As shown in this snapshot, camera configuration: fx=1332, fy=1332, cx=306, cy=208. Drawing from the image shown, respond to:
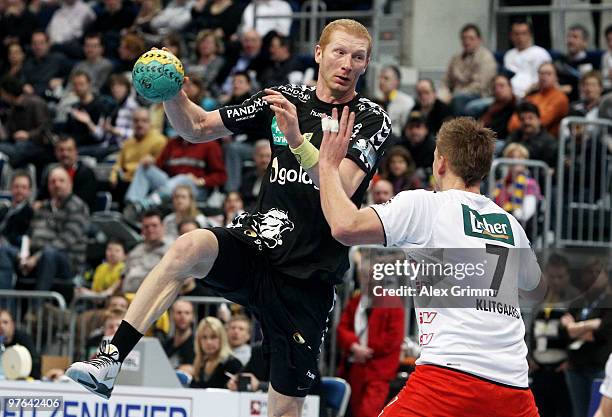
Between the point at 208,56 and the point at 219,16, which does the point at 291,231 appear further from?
the point at 219,16

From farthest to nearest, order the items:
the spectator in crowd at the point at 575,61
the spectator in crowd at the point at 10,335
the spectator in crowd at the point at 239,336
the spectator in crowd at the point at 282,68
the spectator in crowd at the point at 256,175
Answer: the spectator in crowd at the point at 282,68, the spectator in crowd at the point at 575,61, the spectator in crowd at the point at 256,175, the spectator in crowd at the point at 10,335, the spectator in crowd at the point at 239,336

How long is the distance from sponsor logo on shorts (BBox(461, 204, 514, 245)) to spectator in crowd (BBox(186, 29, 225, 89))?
12.2 metres

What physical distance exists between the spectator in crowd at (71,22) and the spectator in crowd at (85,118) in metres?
2.57

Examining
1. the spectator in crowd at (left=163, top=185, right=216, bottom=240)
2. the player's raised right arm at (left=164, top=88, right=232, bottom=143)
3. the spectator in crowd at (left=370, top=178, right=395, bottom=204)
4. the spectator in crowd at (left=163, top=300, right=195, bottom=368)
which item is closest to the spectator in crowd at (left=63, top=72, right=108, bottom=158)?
the spectator in crowd at (left=163, top=185, right=216, bottom=240)

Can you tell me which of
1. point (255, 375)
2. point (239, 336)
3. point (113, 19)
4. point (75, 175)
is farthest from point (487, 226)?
point (113, 19)

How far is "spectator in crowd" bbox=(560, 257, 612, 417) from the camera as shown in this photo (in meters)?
11.2

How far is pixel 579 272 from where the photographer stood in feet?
38.3

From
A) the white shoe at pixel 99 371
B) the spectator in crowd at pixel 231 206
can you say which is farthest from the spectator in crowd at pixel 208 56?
the white shoe at pixel 99 371

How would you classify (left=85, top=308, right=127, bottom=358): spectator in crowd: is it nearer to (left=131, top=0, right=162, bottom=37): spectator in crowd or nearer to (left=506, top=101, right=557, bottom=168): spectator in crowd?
(left=506, top=101, right=557, bottom=168): spectator in crowd

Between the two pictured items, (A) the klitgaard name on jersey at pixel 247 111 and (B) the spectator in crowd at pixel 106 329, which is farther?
(B) the spectator in crowd at pixel 106 329

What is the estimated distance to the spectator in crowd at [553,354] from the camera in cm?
1160

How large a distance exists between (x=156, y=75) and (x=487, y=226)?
2.15m

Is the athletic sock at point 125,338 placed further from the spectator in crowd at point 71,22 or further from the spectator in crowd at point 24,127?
the spectator in crowd at point 71,22

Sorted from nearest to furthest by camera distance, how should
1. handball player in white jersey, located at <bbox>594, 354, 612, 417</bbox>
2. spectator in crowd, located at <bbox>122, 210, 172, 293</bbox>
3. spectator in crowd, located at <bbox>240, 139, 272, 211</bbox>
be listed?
handball player in white jersey, located at <bbox>594, 354, 612, 417</bbox>, spectator in crowd, located at <bbox>122, 210, 172, 293</bbox>, spectator in crowd, located at <bbox>240, 139, 272, 211</bbox>
